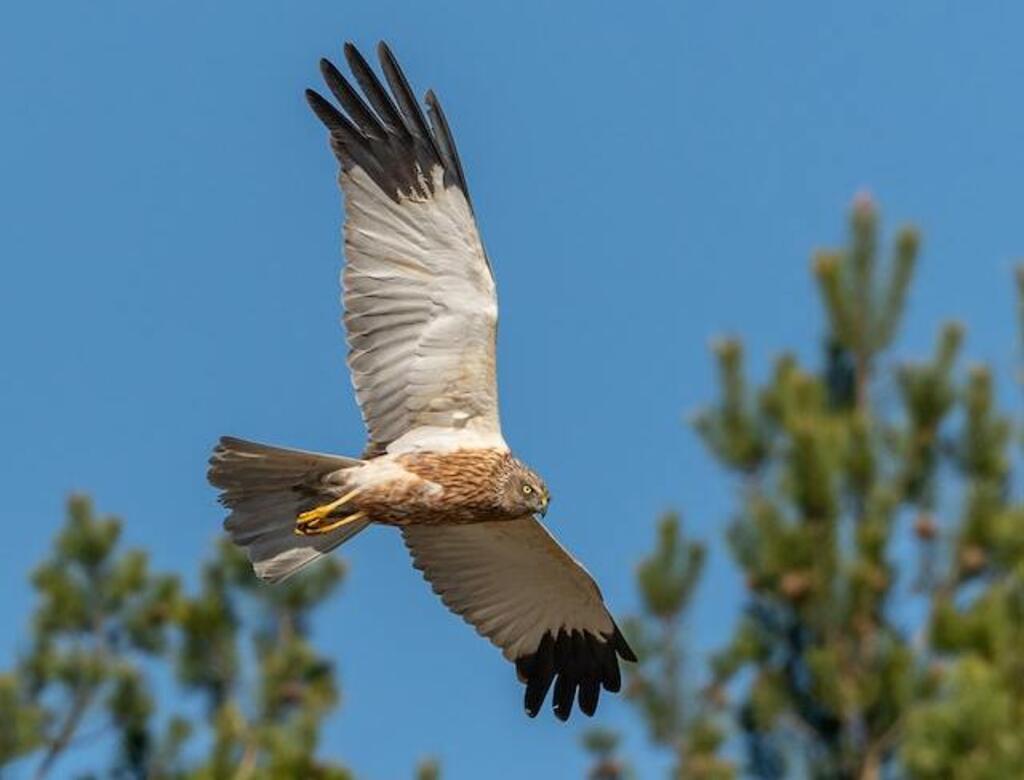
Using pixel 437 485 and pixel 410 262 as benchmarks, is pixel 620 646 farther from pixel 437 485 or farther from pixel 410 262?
pixel 410 262

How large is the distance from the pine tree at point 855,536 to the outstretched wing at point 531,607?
3897 millimetres

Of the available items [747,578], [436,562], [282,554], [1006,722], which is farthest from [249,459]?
[747,578]

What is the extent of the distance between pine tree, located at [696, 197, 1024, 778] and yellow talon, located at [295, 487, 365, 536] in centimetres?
561

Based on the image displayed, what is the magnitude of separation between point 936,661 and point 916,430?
4.58 feet

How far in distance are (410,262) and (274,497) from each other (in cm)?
111

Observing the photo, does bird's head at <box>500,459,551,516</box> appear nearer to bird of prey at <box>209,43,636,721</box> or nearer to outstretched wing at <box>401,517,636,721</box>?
bird of prey at <box>209,43,636,721</box>

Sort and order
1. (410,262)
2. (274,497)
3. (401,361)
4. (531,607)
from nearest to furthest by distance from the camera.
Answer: (410,262)
(401,361)
(274,497)
(531,607)

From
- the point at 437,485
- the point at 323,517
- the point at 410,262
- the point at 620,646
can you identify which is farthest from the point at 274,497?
the point at 620,646

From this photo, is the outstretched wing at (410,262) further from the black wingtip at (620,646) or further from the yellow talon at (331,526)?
the black wingtip at (620,646)

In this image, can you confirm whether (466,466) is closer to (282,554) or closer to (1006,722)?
(282,554)

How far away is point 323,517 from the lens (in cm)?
1045

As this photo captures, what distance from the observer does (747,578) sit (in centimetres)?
1619

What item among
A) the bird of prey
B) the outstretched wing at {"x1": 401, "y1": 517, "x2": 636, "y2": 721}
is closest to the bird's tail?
the bird of prey

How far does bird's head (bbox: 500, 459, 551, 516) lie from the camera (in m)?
10.3
